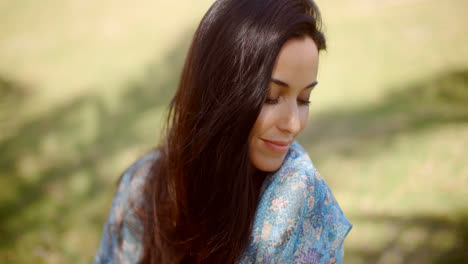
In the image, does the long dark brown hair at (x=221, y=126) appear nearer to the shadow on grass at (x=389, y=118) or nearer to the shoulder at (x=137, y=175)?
the shoulder at (x=137, y=175)

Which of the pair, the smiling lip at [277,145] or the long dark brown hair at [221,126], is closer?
the long dark brown hair at [221,126]

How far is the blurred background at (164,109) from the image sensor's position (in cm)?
310

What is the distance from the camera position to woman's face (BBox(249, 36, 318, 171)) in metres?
1.49

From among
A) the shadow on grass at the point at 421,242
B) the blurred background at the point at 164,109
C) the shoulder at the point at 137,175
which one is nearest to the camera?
the shoulder at the point at 137,175

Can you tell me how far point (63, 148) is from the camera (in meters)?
4.18

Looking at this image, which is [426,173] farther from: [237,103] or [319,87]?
[237,103]

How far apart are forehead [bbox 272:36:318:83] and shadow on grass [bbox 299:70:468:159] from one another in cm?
240

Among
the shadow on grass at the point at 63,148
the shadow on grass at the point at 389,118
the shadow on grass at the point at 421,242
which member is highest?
the shadow on grass at the point at 63,148

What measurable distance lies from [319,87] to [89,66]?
10.8 ft

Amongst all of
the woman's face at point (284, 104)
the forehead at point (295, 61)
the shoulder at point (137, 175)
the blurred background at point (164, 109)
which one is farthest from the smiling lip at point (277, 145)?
the blurred background at point (164, 109)

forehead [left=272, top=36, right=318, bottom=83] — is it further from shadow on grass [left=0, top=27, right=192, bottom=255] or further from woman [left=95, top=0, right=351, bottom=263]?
shadow on grass [left=0, top=27, right=192, bottom=255]

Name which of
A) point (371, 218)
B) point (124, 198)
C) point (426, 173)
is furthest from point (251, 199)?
point (426, 173)

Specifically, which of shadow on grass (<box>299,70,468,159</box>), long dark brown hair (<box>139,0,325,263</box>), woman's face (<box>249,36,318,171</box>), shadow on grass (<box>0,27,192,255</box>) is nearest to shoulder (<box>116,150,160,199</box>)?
long dark brown hair (<box>139,0,325,263</box>)

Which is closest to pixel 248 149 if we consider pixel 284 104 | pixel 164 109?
pixel 284 104
